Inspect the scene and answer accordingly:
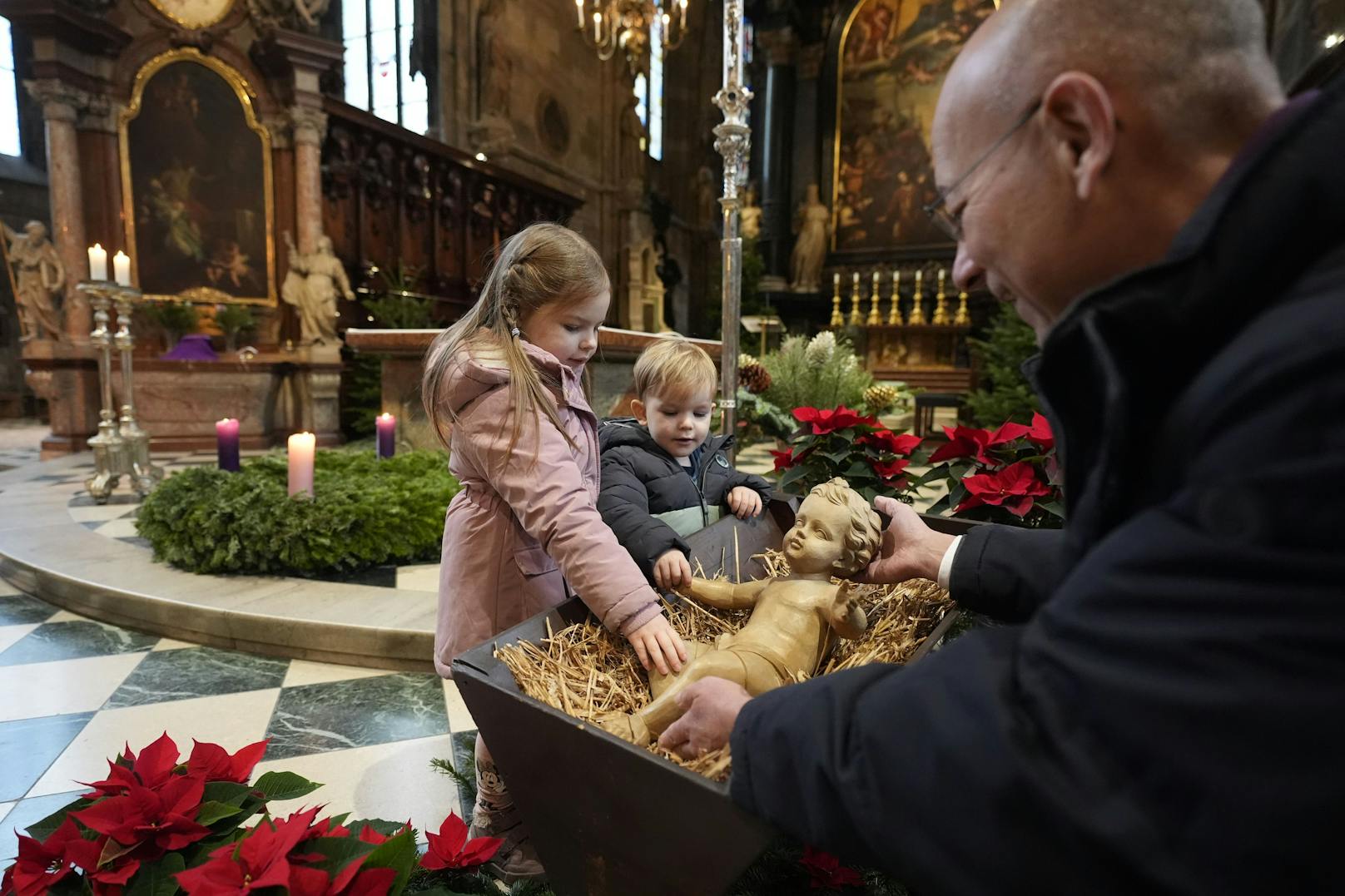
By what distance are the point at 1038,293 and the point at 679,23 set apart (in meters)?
5.12

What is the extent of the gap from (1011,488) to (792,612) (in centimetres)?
82

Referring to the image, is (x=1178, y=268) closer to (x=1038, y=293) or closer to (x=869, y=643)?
(x=1038, y=293)

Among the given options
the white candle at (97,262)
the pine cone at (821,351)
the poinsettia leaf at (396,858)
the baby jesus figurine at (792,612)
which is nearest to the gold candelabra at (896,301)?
the pine cone at (821,351)

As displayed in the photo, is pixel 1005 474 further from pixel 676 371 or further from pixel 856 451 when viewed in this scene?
pixel 676 371

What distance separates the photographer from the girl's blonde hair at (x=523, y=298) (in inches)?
52.5

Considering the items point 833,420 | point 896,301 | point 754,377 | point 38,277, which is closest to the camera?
point 833,420

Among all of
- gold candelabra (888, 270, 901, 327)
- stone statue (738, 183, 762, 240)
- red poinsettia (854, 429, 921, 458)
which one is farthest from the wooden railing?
red poinsettia (854, 429, 921, 458)

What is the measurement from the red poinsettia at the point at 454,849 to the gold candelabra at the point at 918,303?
9.37m

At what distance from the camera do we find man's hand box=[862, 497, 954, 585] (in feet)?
4.01

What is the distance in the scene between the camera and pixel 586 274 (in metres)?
1.37

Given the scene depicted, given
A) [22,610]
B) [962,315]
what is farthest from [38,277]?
[962,315]

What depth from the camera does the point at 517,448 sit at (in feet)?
4.19

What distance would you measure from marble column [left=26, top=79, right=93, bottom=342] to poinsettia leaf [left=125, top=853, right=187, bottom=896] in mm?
7622

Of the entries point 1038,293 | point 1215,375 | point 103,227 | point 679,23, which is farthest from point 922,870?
point 103,227
